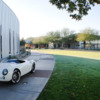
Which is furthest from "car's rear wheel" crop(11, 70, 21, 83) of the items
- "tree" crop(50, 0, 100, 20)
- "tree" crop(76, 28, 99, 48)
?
"tree" crop(76, 28, 99, 48)

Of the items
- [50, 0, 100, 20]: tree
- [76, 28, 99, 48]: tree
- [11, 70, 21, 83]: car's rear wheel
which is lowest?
[11, 70, 21, 83]: car's rear wheel

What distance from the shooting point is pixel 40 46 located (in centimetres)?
6381

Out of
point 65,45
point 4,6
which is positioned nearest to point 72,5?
point 4,6

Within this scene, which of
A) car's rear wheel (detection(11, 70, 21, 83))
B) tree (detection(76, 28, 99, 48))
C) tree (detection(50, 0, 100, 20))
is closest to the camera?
car's rear wheel (detection(11, 70, 21, 83))

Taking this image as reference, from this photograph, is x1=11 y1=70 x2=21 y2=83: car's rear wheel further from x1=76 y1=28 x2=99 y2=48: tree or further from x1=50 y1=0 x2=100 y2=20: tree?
x1=76 y1=28 x2=99 y2=48: tree

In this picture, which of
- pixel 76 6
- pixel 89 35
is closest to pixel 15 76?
pixel 76 6

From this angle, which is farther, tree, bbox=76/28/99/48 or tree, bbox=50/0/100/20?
tree, bbox=76/28/99/48

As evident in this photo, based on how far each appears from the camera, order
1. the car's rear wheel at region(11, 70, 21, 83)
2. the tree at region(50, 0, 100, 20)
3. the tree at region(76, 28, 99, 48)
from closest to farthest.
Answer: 1. the car's rear wheel at region(11, 70, 21, 83)
2. the tree at region(50, 0, 100, 20)
3. the tree at region(76, 28, 99, 48)

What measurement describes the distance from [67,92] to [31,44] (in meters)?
60.4

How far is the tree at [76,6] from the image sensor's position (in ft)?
18.5

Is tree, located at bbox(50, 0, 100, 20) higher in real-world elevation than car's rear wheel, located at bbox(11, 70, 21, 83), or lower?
higher

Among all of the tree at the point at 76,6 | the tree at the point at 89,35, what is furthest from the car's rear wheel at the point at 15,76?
the tree at the point at 89,35

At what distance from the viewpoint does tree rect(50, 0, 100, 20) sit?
222 inches

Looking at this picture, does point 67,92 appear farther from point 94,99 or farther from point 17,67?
point 17,67
